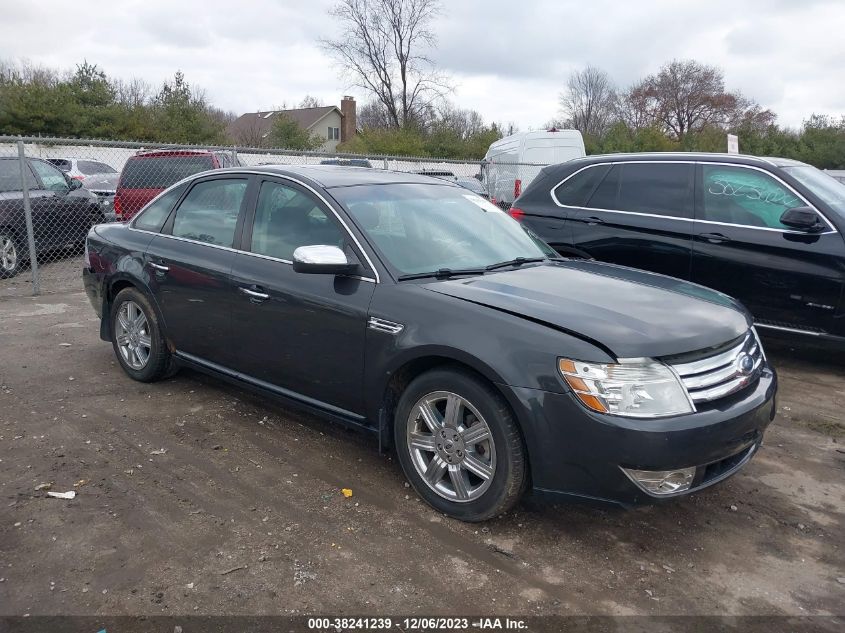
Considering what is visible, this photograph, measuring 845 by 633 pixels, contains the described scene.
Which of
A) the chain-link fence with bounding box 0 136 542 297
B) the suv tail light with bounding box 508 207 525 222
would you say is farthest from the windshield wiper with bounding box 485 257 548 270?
the chain-link fence with bounding box 0 136 542 297

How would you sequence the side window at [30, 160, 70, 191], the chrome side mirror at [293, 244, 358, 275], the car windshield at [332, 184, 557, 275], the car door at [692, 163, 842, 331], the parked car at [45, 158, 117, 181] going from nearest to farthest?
1. the chrome side mirror at [293, 244, 358, 275]
2. the car windshield at [332, 184, 557, 275]
3. the car door at [692, 163, 842, 331]
4. the side window at [30, 160, 70, 191]
5. the parked car at [45, 158, 117, 181]

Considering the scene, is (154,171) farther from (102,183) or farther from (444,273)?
(444,273)

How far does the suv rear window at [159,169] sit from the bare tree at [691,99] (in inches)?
1811

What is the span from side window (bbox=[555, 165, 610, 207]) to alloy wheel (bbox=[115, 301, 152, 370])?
4.03 m

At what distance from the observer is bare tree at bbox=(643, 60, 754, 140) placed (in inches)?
1969

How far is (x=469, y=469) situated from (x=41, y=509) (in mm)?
2146

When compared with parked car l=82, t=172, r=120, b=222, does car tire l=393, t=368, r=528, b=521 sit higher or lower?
lower

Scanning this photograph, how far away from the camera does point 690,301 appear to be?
11.5 ft

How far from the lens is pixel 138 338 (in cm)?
520

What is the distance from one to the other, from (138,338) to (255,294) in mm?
1602

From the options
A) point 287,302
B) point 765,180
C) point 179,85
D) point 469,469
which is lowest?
point 469,469

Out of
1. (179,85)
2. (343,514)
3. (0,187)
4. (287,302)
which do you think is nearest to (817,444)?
(343,514)

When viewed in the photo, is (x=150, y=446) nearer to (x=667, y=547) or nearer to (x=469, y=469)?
(x=469, y=469)

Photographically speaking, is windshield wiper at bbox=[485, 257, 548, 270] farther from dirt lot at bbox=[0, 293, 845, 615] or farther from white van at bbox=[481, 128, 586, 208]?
white van at bbox=[481, 128, 586, 208]
